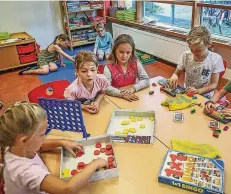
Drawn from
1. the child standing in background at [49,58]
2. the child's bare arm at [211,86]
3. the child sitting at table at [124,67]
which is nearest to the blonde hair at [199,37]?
the child's bare arm at [211,86]

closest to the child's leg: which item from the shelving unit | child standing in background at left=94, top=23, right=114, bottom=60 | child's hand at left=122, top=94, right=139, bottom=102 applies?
child standing in background at left=94, top=23, right=114, bottom=60

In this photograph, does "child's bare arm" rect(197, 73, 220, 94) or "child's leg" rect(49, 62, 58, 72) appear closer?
"child's bare arm" rect(197, 73, 220, 94)

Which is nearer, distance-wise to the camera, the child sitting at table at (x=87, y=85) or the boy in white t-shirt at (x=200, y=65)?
the child sitting at table at (x=87, y=85)

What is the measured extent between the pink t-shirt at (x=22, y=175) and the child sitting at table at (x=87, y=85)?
0.63 m

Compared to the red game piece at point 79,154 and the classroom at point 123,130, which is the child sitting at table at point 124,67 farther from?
the red game piece at point 79,154

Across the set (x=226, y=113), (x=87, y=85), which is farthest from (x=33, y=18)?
(x=226, y=113)

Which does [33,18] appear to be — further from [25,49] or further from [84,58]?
[84,58]

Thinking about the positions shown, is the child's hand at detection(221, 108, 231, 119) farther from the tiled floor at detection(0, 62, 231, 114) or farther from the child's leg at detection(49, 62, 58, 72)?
the child's leg at detection(49, 62, 58, 72)

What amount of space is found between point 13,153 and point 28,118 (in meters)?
0.15

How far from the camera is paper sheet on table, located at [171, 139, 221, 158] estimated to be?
1.09 m

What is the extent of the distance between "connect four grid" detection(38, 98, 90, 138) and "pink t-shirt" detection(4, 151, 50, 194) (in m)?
0.34

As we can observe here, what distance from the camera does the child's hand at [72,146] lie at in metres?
1.13

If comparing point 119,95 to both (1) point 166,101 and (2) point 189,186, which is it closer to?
(1) point 166,101

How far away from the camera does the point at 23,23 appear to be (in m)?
4.79
